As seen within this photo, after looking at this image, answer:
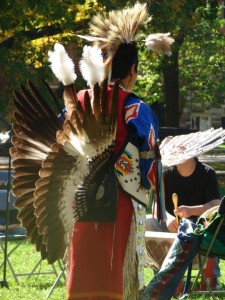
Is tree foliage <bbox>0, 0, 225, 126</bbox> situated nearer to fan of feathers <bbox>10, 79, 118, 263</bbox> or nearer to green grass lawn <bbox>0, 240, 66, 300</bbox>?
green grass lawn <bbox>0, 240, 66, 300</bbox>

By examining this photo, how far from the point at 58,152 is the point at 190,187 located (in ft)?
8.95

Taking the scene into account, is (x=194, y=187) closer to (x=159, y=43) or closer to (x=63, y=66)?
(x=159, y=43)

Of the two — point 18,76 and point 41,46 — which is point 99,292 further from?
point 41,46

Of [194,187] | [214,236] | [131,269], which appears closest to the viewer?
[131,269]

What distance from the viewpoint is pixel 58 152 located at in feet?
13.5

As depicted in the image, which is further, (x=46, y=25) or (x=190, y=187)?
(x=46, y=25)

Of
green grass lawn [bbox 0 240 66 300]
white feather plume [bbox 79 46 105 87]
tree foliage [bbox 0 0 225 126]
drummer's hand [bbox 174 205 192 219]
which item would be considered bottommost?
green grass lawn [bbox 0 240 66 300]

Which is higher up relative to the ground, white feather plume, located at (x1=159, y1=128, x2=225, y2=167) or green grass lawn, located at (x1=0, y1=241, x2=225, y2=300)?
white feather plume, located at (x1=159, y1=128, x2=225, y2=167)

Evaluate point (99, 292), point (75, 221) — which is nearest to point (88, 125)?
point (75, 221)

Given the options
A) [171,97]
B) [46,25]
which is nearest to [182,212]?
[46,25]

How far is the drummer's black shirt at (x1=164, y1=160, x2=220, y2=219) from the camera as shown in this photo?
6680mm

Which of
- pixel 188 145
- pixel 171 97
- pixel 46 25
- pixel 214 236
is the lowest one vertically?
pixel 214 236

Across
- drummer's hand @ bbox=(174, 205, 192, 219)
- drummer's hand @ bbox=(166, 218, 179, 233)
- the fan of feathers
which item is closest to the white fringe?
the fan of feathers

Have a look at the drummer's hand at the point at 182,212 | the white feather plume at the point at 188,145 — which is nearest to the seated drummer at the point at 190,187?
the drummer's hand at the point at 182,212
